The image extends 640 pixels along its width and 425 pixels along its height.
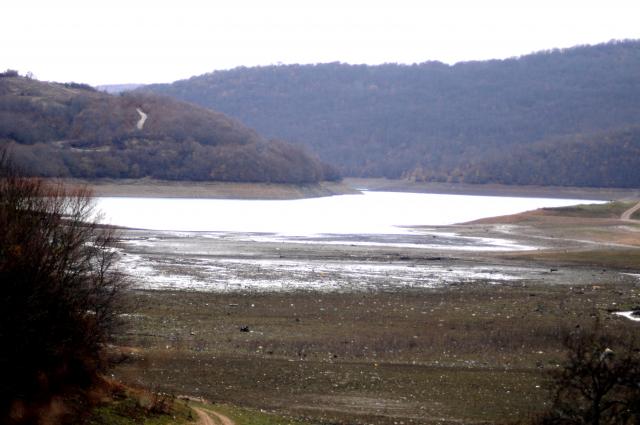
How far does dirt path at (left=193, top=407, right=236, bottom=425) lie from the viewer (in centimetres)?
1173

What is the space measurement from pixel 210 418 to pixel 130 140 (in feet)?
372

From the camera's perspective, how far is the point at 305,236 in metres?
52.2

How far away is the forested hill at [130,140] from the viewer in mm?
104438

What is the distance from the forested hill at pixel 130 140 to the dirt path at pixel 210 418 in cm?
8010

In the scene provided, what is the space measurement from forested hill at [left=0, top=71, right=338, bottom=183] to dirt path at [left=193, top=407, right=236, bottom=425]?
3154 inches

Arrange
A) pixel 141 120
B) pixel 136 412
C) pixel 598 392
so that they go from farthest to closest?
pixel 141 120, pixel 136 412, pixel 598 392

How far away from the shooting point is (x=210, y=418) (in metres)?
12.0

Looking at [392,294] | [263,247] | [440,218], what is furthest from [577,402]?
[440,218]

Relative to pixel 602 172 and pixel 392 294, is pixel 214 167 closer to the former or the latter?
pixel 602 172

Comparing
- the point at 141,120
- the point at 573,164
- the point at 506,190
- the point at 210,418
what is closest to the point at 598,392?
the point at 210,418

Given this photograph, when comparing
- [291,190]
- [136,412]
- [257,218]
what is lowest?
[257,218]

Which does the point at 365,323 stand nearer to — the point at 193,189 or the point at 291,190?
the point at 193,189

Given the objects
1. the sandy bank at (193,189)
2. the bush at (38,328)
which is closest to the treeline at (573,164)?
the sandy bank at (193,189)

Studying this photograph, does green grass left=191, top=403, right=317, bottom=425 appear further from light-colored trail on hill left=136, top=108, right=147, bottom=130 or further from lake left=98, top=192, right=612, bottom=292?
light-colored trail on hill left=136, top=108, right=147, bottom=130
